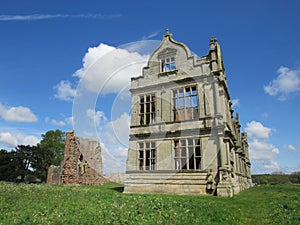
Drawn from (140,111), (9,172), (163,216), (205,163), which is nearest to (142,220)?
(163,216)

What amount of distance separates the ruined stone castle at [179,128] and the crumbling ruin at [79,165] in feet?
45.9

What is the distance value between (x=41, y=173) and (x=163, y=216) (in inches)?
1837

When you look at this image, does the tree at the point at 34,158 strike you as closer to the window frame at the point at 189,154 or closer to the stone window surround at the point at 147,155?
the stone window surround at the point at 147,155

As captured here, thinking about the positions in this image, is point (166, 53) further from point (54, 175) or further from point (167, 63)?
point (54, 175)

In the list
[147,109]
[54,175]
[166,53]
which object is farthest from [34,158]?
[166,53]

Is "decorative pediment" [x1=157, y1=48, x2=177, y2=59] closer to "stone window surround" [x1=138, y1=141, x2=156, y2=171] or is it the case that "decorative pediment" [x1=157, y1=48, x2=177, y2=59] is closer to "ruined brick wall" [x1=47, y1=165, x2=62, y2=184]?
"stone window surround" [x1=138, y1=141, x2=156, y2=171]

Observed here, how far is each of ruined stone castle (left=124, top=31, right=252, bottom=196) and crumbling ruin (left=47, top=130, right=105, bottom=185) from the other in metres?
14.0

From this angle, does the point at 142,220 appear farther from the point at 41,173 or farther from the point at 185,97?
the point at 41,173

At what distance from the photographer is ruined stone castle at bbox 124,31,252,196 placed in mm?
16516

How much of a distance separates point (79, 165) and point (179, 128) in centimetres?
1978

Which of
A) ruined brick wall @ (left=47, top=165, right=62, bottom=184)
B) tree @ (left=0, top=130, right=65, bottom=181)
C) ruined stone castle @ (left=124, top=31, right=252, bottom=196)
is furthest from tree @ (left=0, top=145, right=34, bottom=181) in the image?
ruined stone castle @ (left=124, top=31, right=252, bottom=196)

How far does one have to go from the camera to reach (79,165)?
31453 mm

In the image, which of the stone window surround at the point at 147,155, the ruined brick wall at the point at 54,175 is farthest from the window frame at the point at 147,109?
the ruined brick wall at the point at 54,175

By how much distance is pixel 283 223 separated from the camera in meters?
7.02
